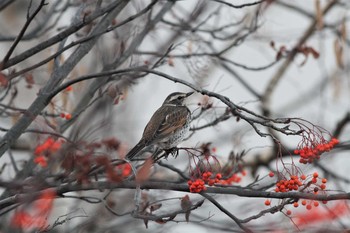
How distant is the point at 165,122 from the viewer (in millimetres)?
9234

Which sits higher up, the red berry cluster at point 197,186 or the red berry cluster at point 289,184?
the red berry cluster at point 197,186

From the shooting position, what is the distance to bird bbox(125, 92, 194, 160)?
28.4 feet

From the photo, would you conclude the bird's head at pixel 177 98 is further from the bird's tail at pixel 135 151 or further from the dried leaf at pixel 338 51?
the dried leaf at pixel 338 51

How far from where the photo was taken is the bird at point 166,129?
8648 millimetres

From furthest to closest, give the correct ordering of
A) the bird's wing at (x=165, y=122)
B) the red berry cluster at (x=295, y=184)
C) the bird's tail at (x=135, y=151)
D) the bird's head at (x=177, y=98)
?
the bird's head at (x=177, y=98) → the bird's wing at (x=165, y=122) → the bird's tail at (x=135, y=151) → the red berry cluster at (x=295, y=184)

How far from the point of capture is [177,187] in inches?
231

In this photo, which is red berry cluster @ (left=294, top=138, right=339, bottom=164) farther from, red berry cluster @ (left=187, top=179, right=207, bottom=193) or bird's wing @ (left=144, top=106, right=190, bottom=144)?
bird's wing @ (left=144, top=106, right=190, bottom=144)

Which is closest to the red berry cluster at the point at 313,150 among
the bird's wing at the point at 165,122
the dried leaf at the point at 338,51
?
the dried leaf at the point at 338,51

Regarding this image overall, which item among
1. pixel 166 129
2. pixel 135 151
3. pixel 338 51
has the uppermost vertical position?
pixel 338 51

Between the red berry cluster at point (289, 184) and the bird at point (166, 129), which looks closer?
the red berry cluster at point (289, 184)

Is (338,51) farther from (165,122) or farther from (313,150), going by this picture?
(313,150)

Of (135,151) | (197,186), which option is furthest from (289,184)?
(135,151)

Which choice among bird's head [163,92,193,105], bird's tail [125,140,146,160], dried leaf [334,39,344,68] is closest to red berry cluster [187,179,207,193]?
bird's tail [125,140,146,160]

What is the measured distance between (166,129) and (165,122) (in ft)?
0.80
